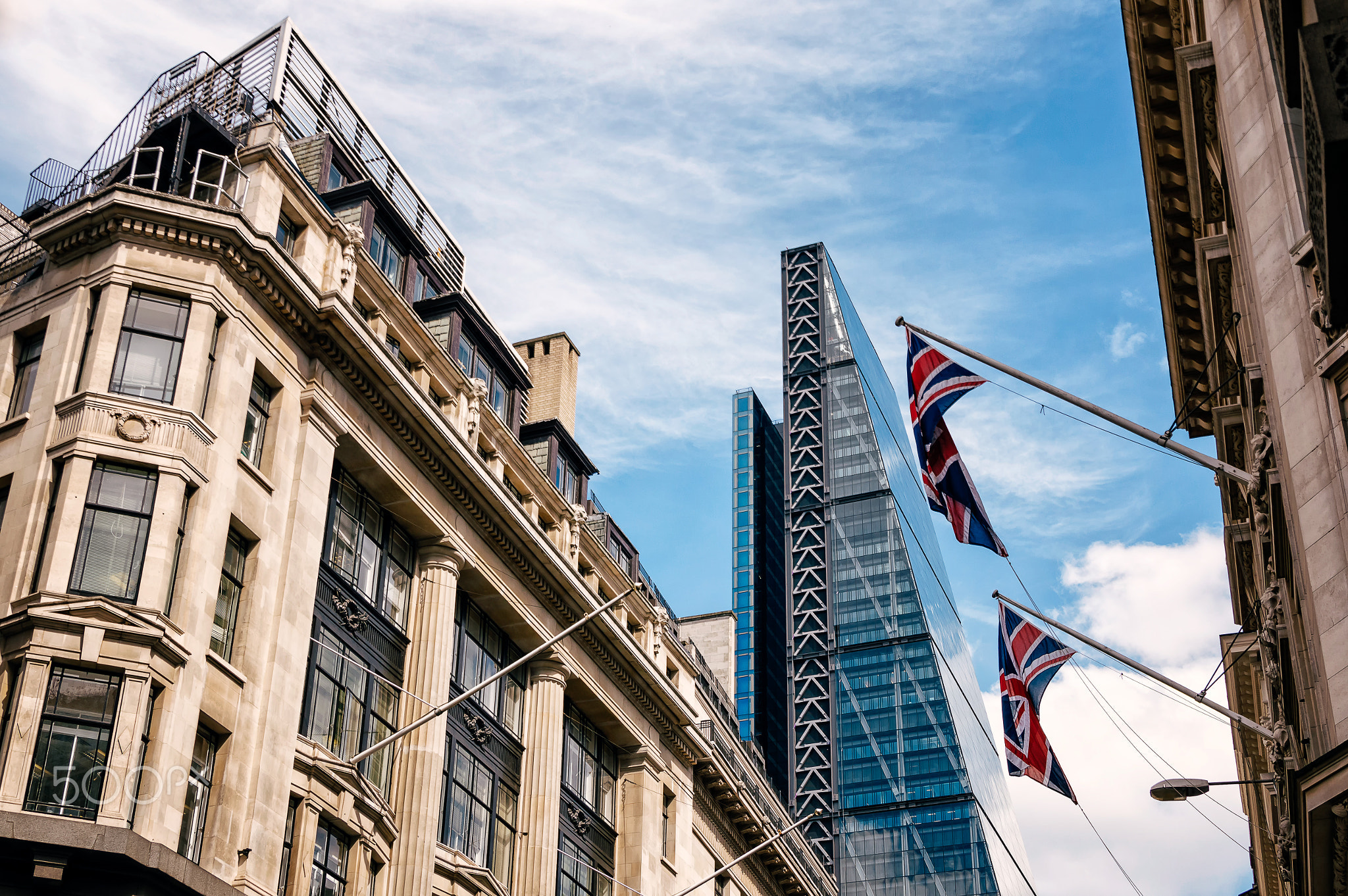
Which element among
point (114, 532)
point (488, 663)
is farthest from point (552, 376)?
point (114, 532)

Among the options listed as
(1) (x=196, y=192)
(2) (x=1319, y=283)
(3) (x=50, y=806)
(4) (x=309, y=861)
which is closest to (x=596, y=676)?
(4) (x=309, y=861)

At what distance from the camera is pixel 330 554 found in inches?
1399

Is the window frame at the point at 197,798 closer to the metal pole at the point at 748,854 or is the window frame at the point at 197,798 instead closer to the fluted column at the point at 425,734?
the fluted column at the point at 425,734

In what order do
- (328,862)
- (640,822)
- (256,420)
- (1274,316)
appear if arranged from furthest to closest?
(640,822) < (256,420) < (328,862) < (1274,316)

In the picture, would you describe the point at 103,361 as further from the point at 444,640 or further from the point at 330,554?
the point at 444,640

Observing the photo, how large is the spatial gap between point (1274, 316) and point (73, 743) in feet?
74.4

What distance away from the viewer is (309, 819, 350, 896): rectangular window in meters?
32.0

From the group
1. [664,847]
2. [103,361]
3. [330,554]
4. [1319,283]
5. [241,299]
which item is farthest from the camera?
→ [664,847]

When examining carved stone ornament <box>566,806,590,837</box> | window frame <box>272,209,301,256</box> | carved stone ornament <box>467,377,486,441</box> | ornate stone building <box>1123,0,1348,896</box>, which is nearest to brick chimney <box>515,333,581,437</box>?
carved stone ornament <box>467,377,486,441</box>

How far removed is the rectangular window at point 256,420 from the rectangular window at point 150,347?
2087 millimetres

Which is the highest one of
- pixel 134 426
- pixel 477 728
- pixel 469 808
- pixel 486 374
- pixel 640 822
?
pixel 486 374

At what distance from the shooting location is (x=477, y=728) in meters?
40.8

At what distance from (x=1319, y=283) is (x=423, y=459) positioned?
76.7ft

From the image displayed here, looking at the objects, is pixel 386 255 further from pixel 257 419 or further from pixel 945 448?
pixel 945 448
